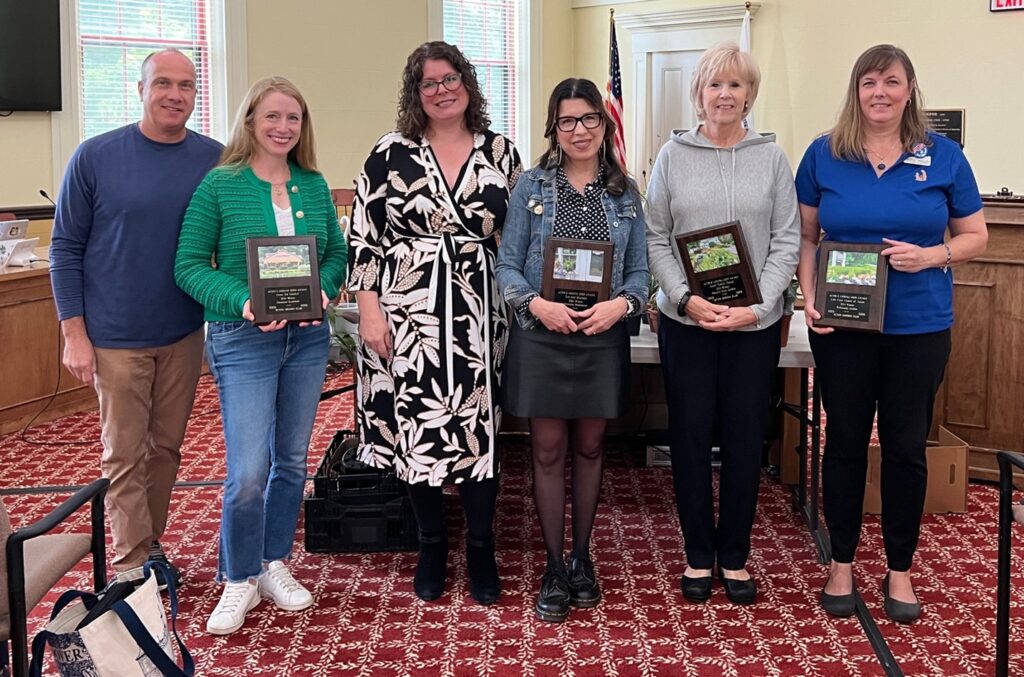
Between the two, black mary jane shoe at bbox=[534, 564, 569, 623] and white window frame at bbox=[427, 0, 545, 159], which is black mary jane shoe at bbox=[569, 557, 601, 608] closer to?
black mary jane shoe at bbox=[534, 564, 569, 623]

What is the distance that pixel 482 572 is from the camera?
3.20 metres

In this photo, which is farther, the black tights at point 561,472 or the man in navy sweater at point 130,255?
the black tights at point 561,472

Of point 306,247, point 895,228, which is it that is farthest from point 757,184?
point 306,247

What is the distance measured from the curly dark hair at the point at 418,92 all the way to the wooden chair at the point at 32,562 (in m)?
1.28

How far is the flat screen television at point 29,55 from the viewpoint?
6.08m

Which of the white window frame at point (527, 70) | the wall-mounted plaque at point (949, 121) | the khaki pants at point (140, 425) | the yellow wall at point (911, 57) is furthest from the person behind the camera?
the white window frame at point (527, 70)

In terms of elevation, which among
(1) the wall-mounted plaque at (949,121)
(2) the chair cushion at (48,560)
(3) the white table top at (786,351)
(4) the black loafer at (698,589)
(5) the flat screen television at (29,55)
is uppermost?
(5) the flat screen television at (29,55)

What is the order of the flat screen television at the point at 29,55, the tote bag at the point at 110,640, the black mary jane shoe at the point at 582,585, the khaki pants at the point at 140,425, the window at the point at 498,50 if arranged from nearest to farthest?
the tote bag at the point at 110,640 → the khaki pants at the point at 140,425 → the black mary jane shoe at the point at 582,585 → the flat screen television at the point at 29,55 → the window at the point at 498,50

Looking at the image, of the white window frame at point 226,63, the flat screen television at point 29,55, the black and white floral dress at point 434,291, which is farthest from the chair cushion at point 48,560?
the white window frame at point 226,63

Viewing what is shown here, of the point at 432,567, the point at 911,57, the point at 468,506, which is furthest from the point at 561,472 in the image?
the point at 911,57

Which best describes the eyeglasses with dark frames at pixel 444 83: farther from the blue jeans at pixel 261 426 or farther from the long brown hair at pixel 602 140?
the blue jeans at pixel 261 426

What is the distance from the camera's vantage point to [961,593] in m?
3.24

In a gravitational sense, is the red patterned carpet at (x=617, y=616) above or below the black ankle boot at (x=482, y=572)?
below

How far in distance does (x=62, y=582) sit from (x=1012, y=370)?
365 cm
